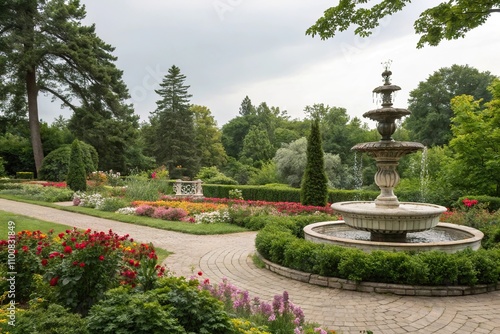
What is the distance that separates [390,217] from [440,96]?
101 feet

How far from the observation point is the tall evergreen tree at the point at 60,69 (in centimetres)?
2577

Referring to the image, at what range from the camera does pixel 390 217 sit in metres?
6.40

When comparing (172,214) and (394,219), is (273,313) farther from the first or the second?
(172,214)

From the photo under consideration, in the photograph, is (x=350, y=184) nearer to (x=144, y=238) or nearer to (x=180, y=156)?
(x=180, y=156)

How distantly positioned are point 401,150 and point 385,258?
2.54m

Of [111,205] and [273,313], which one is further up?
[111,205]

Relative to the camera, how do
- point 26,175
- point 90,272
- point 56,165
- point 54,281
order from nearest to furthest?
point 54,281
point 90,272
point 56,165
point 26,175

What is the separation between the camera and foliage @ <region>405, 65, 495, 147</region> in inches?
1202

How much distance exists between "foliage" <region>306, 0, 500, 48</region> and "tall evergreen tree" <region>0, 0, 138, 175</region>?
82.3ft

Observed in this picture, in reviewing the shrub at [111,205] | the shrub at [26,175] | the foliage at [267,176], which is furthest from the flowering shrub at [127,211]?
the shrub at [26,175]

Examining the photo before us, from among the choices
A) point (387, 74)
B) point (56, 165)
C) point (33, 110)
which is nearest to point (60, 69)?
point (33, 110)

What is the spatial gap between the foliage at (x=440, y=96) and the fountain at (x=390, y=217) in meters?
26.2

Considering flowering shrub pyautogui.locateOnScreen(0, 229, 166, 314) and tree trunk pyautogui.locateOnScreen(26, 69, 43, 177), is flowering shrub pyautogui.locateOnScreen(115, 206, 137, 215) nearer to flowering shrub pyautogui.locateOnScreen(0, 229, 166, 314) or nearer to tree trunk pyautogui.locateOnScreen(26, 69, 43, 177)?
flowering shrub pyautogui.locateOnScreen(0, 229, 166, 314)

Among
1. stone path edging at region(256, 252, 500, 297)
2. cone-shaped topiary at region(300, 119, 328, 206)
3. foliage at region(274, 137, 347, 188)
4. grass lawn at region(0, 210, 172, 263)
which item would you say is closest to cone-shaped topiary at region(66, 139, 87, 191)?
grass lawn at region(0, 210, 172, 263)
